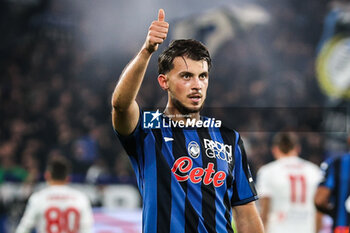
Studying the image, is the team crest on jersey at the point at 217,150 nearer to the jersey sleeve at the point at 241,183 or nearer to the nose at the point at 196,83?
the jersey sleeve at the point at 241,183

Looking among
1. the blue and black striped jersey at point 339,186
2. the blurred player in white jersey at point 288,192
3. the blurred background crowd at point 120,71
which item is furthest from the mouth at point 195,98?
the blurred background crowd at point 120,71

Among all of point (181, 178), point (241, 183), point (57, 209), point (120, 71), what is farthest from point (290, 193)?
point (120, 71)

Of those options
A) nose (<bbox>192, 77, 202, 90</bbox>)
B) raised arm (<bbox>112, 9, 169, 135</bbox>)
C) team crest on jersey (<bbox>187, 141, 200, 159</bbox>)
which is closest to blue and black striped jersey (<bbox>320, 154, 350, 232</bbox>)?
team crest on jersey (<bbox>187, 141, 200, 159</bbox>)

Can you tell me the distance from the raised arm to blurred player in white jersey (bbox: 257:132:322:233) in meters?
4.00

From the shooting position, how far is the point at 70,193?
227 inches

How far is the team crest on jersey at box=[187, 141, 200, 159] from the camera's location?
8.22 ft

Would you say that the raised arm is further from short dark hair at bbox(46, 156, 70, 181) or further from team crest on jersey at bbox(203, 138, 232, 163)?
short dark hair at bbox(46, 156, 70, 181)

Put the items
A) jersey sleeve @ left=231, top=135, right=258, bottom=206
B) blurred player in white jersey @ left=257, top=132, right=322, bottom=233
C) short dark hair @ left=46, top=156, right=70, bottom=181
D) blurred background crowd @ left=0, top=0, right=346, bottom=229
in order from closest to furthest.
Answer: jersey sleeve @ left=231, top=135, right=258, bottom=206 → short dark hair @ left=46, top=156, right=70, bottom=181 → blurred player in white jersey @ left=257, top=132, right=322, bottom=233 → blurred background crowd @ left=0, top=0, right=346, bottom=229

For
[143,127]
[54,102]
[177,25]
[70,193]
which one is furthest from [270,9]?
[143,127]

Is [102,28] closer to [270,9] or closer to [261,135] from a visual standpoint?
[270,9]

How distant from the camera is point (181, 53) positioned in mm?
2504

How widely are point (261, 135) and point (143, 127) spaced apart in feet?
27.3

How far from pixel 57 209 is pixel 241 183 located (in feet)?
11.0

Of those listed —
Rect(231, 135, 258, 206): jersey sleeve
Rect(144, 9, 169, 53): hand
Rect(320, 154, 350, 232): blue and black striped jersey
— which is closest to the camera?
Rect(144, 9, 169, 53): hand
